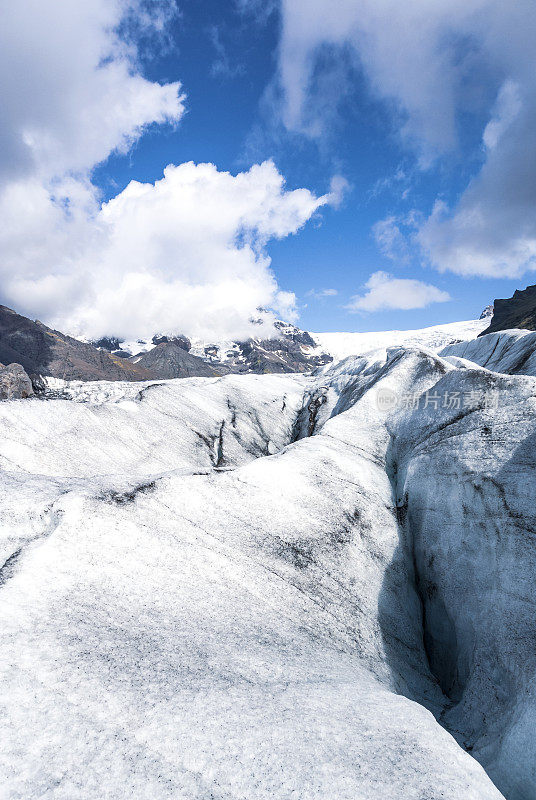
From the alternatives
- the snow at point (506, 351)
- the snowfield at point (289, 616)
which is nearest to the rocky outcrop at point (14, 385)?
the snowfield at point (289, 616)

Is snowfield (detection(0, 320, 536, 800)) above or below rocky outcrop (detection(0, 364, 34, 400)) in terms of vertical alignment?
below

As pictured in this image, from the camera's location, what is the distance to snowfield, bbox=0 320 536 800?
515 cm

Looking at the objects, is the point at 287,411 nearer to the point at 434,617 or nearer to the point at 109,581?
the point at 434,617

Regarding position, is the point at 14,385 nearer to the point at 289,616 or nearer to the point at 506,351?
the point at 289,616

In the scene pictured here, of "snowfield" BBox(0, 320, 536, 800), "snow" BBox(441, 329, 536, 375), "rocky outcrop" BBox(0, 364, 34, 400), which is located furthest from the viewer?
"rocky outcrop" BBox(0, 364, 34, 400)

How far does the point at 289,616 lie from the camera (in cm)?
959

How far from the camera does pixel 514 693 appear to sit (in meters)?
8.27

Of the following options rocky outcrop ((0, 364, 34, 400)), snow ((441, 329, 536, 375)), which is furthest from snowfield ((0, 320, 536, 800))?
rocky outcrop ((0, 364, 34, 400))

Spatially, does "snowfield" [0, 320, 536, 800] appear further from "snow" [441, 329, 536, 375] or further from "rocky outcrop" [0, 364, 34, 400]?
"rocky outcrop" [0, 364, 34, 400]

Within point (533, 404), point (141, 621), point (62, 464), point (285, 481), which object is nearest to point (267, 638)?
point (141, 621)

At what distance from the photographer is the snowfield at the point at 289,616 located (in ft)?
16.9

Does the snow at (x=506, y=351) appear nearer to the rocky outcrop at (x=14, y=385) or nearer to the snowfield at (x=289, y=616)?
the snowfield at (x=289, y=616)

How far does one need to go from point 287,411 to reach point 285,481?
28.4 metres

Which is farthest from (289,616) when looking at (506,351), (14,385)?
(14,385)
